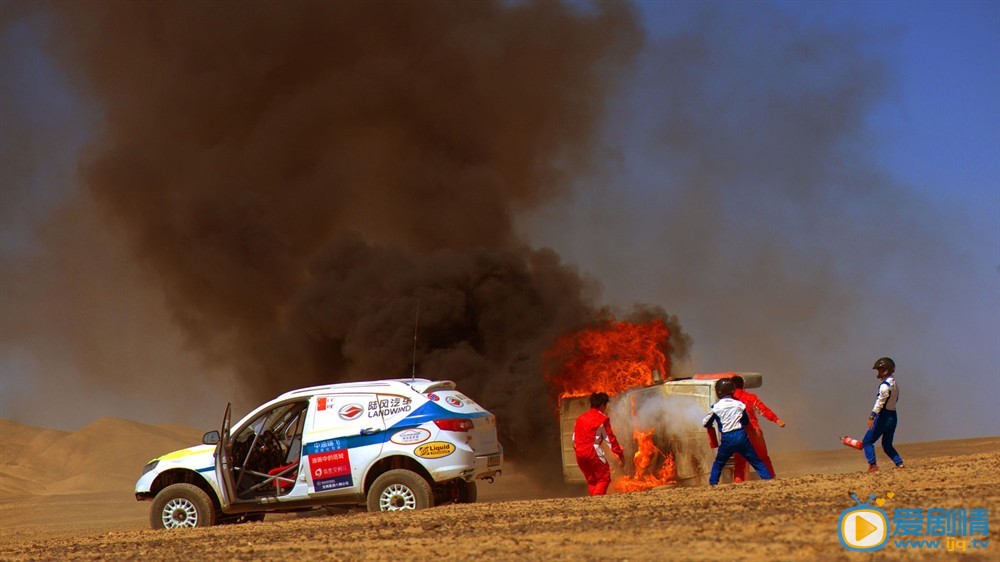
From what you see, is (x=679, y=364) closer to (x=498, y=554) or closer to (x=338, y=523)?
(x=338, y=523)

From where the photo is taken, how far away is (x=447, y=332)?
26.2 meters

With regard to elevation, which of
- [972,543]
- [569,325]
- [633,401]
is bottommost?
[972,543]

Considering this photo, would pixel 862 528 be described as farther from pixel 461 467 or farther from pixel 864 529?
pixel 461 467

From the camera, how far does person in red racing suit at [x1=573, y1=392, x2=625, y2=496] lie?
13.8m

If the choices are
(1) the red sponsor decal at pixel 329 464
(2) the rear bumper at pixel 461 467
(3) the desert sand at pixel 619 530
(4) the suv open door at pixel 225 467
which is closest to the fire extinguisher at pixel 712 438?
(3) the desert sand at pixel 619 530

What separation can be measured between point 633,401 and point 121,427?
46929 millimetres

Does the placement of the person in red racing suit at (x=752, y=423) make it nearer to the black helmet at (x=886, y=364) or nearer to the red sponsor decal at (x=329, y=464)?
the black helmet at (x=886, y=364)

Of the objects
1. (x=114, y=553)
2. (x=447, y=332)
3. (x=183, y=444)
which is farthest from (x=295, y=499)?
(x=183, y=444)

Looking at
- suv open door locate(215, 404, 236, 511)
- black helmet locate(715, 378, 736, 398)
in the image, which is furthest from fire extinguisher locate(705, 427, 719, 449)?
suv open door locate(215, 404, 236, 511)

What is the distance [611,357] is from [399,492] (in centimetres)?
777

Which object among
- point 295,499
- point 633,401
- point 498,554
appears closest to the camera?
point 498,554

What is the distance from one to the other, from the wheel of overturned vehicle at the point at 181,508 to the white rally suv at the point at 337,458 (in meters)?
0.01

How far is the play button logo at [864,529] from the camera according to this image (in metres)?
7.58

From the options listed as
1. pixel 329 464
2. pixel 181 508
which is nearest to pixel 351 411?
pixel 329 464
